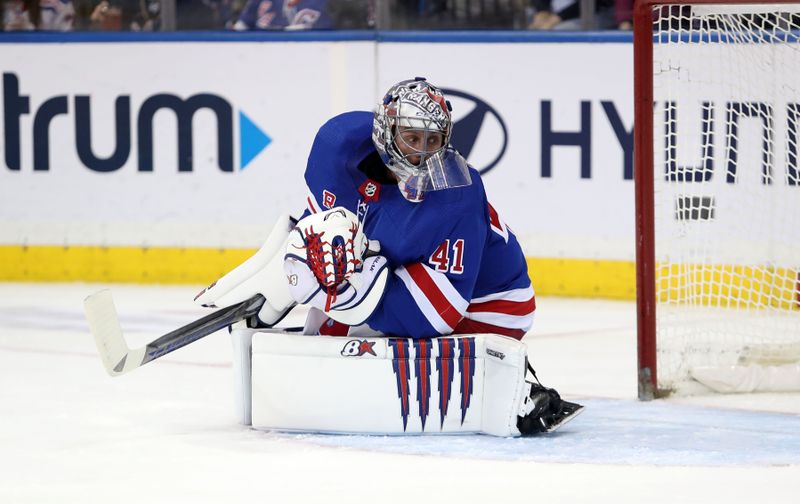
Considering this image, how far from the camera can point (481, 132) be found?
6039 millimetres

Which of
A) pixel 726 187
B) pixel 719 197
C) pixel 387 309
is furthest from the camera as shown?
pixel 726 187

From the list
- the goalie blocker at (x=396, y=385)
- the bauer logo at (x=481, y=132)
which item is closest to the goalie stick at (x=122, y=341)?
the goalie blocker at (x=396, y=385)

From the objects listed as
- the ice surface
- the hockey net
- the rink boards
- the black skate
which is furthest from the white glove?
the rink boards

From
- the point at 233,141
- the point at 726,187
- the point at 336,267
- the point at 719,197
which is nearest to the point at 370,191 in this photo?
the point at 336,267

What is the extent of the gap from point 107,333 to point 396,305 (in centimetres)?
67

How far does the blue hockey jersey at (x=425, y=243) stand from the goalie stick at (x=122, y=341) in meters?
0.31

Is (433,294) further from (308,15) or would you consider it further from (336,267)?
(308,15)

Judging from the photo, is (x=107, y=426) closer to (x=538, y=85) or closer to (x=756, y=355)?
(x=756, y=355)

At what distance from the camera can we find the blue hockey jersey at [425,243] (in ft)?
10.8

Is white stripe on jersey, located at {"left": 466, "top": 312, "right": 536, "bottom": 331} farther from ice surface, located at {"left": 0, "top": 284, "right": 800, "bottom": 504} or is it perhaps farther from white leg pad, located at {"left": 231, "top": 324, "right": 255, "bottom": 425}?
white leg pad, located at {"left": 231, "top": 324, "right": 255, "bottom": 425}

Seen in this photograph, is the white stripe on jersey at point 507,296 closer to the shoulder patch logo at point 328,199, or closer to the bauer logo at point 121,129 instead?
the shoulder patch logo at point 328,199

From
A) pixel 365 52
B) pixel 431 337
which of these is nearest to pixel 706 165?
pixel 365 52

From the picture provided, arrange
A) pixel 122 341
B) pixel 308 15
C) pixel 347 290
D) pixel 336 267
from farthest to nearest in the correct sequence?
pixel 308 15 < pixel 122 341 < pixel 347 290 < pixel 336 267

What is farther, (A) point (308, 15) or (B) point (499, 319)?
(A) point (308, 15)
